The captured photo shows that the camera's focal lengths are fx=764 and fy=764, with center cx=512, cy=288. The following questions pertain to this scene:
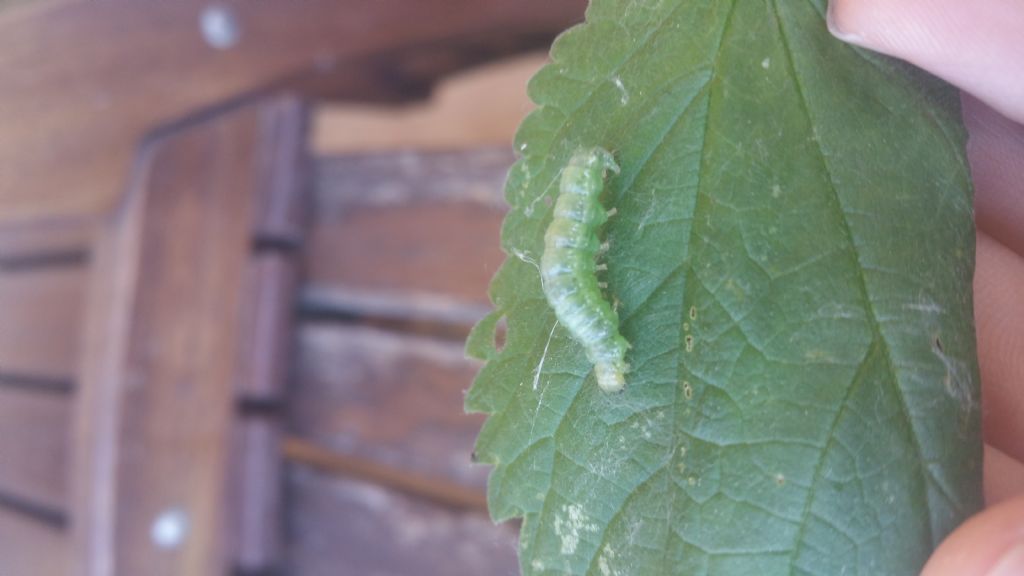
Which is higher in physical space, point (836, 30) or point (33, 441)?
point (836, 30)

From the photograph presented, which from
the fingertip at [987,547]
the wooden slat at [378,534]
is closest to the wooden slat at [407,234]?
the wooden slat at [378,534]

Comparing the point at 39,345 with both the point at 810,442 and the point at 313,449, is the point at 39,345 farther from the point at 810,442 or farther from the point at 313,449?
the point at 810,442

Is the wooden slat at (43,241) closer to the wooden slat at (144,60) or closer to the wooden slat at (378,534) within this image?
the wooden slat at (144,60)

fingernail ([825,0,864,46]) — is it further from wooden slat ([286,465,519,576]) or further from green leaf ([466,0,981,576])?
wooden slat ([286,465,519,576])

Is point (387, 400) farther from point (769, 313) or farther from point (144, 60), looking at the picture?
point (769, 313)

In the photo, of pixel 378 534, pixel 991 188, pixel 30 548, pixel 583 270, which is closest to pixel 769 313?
pixel 583 270

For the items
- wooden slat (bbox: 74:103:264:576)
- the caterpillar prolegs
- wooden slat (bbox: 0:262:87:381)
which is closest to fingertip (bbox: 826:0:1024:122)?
the caterpillar prolegs
